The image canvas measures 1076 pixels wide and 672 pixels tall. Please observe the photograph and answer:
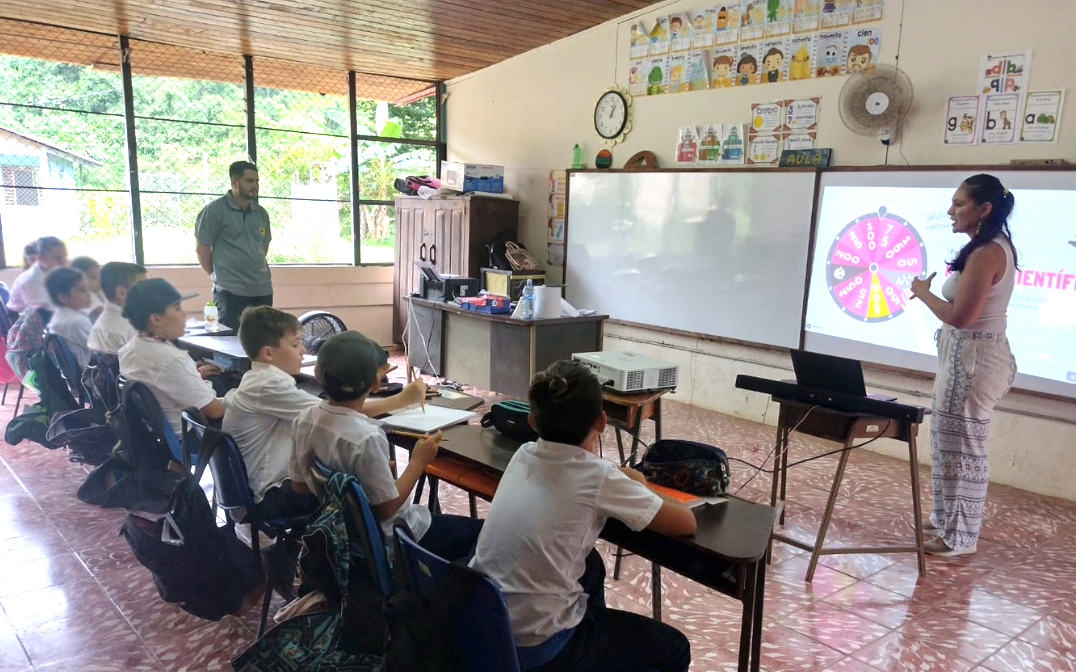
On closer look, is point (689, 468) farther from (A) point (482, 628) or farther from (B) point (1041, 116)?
(B) point (1041, 116)

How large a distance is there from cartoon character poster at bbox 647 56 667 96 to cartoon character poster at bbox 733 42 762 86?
0.62m

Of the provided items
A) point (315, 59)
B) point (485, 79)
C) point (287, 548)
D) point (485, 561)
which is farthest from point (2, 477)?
point (485, 79)

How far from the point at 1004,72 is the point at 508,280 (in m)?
3.70

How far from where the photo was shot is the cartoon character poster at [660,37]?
527 cm

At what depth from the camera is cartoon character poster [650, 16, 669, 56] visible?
5273mm

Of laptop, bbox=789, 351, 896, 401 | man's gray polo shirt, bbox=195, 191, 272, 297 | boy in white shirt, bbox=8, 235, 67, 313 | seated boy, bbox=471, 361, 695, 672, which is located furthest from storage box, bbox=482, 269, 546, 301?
seated boy, bbox=471, 361, 695, 672

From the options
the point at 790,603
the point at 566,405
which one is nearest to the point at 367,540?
the point at 566,405

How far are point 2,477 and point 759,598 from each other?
367 cm

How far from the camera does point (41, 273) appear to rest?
188 cm

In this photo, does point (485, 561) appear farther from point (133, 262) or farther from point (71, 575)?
point (71, 575)

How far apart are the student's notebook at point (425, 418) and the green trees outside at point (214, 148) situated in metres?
3.80

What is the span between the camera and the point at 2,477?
351 cm

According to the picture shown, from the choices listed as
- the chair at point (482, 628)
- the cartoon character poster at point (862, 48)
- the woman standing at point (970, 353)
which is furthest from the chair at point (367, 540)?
the cartoon character poster at point (862, 48)

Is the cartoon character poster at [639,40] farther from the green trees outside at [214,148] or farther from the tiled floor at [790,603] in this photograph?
the tiled floor at [790,603]
